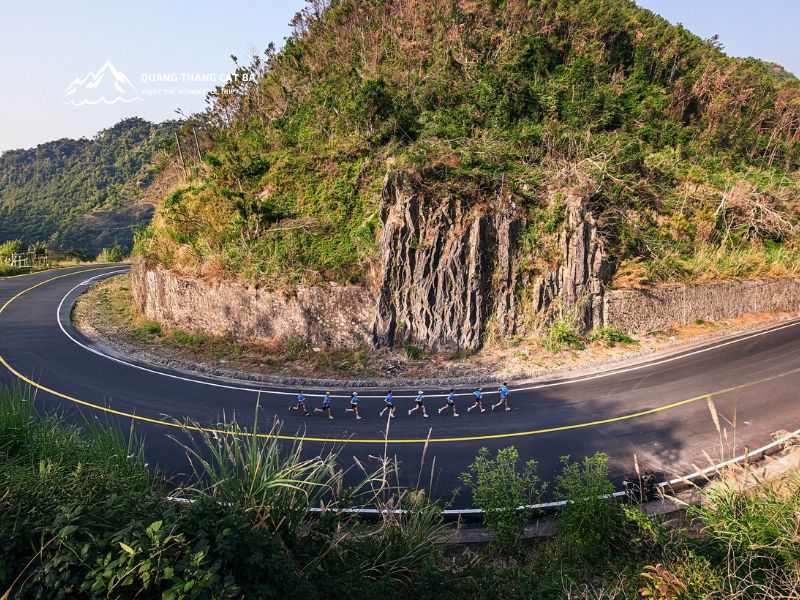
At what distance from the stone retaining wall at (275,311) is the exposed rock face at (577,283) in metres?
7.27

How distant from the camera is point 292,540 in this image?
18.0 ft

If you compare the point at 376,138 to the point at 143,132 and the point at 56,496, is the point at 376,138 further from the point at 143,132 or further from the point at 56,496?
the point at 143,132

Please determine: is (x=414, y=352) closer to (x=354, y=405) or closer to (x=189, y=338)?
(x=354, y=405)

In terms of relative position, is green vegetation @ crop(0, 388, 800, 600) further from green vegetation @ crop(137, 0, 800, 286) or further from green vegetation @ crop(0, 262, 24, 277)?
green vegetation @ crop(0, 262, 24, 277)

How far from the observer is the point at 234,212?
21.7 m

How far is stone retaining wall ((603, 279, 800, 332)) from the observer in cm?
1902

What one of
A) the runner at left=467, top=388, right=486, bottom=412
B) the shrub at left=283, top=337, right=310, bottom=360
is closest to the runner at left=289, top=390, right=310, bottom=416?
the shrub at left=283, top=337, right=310, bottom=360

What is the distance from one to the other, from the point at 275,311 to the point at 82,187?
65.9m

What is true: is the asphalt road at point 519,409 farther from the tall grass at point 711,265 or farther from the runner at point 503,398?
the tall grass at point 711,265

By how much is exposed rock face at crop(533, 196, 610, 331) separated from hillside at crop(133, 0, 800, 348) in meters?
0.08

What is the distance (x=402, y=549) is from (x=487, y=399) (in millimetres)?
8819

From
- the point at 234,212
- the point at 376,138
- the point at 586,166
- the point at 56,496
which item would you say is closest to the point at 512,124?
the point at 586,166

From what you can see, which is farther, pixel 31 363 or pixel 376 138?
pixel 376 138

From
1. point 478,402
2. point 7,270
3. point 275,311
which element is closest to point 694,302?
point 478,402
